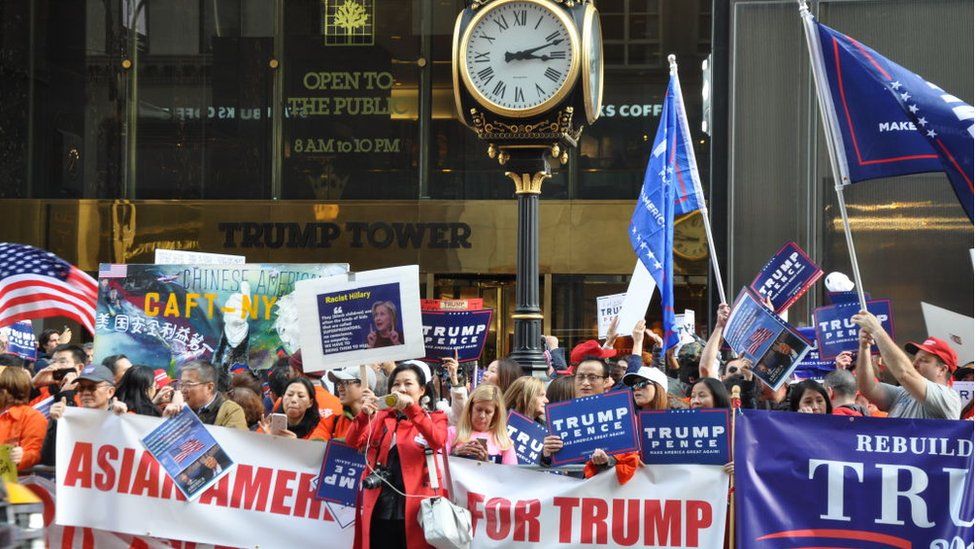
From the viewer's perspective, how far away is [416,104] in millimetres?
19688

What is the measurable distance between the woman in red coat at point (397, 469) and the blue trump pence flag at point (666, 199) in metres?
4.17

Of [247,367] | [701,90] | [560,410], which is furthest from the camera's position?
[701,90]

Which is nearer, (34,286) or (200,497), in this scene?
(200,497)

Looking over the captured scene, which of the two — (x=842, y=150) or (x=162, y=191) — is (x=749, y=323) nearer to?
(x=842, y=150)

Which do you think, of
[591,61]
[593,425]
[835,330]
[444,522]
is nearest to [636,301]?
[835,330]

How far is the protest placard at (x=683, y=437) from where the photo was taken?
23.1 feet

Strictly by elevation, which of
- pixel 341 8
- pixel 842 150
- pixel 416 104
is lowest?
pixel 842 150

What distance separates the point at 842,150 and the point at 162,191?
1400 cm

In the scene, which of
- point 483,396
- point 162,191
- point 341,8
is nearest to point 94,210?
point 162,191

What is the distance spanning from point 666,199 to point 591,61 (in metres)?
1.60

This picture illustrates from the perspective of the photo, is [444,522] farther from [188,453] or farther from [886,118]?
[886,118]

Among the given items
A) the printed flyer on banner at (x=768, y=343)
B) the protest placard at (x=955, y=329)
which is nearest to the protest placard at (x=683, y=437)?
the printed flyer on banner at (x=768, y=343)

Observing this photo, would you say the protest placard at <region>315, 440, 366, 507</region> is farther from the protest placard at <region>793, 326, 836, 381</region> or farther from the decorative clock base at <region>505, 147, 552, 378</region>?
the protest placard at <region>793, 326, 836, 381</region>

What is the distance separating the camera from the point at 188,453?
766 cm
